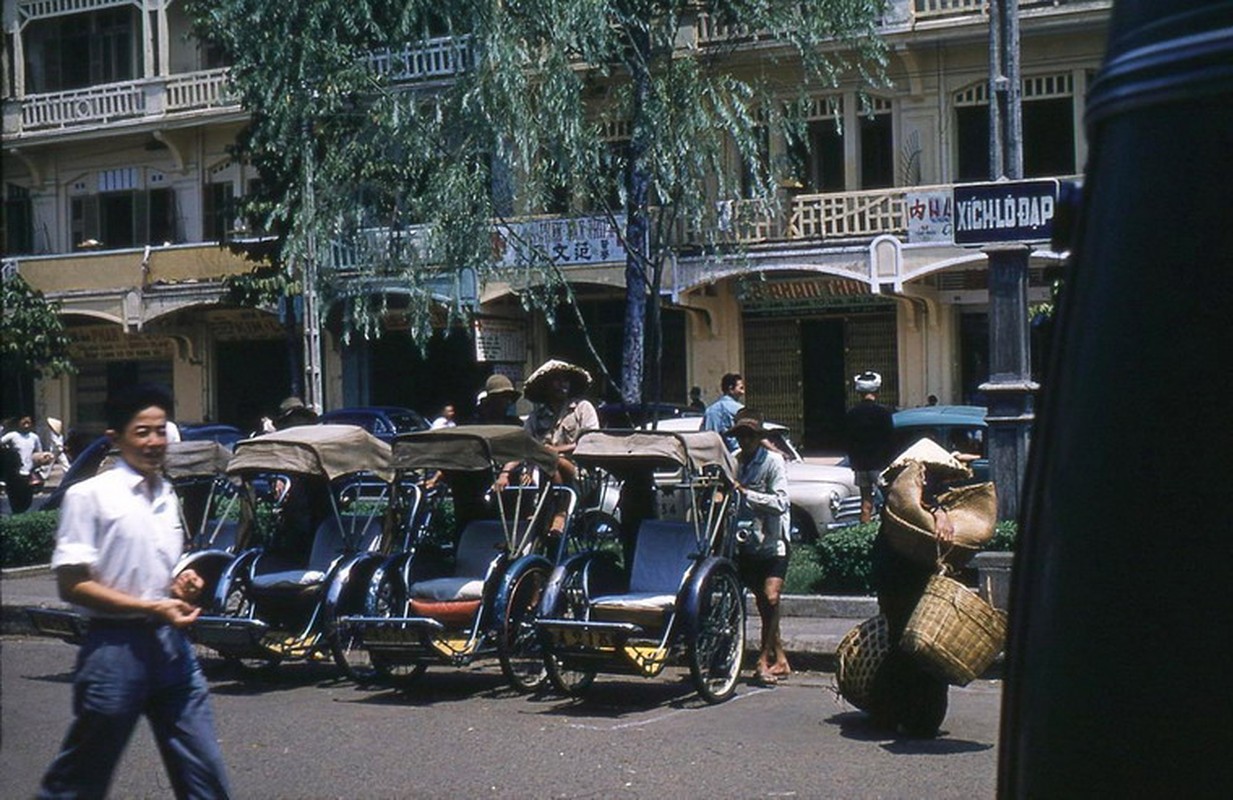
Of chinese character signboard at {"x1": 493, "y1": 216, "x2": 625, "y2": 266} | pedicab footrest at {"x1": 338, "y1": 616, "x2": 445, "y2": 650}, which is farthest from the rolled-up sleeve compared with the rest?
chinese character signboard at {"x1": 493, "y1": 216, "x2": 625, "y2": 266}

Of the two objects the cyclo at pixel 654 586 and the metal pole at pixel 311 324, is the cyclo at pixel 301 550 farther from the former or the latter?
the metal pole at pixel 311 324

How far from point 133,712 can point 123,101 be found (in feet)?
107

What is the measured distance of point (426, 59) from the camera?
62.2ft

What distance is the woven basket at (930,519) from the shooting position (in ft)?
29.2

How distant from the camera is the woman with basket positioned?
8914 mm

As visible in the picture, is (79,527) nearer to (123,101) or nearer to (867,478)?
(867,478)

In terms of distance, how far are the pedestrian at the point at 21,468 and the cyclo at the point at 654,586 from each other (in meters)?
14.4

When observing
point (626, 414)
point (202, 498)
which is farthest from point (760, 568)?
point (626, 414)

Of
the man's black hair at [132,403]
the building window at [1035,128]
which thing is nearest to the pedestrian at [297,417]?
the man's black hair at [132,403]

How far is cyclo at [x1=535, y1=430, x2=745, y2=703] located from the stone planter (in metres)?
2.17

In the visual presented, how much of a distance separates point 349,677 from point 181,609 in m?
5.78

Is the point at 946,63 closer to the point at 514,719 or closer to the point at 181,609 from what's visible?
the point at 514,719

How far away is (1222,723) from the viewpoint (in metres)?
1.95

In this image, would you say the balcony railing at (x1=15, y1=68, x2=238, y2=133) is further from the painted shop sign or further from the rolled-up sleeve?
the rolled-up sleeve
